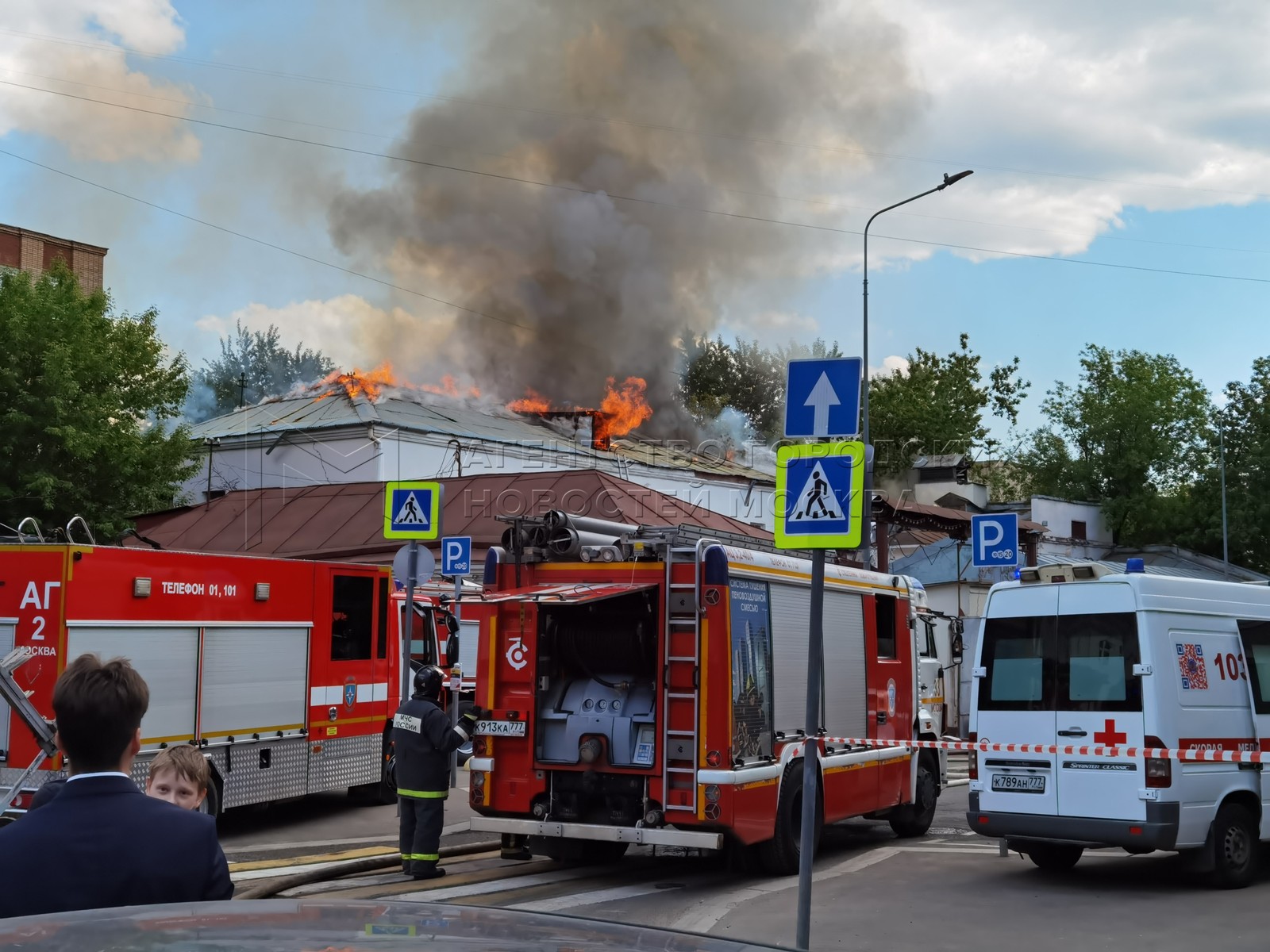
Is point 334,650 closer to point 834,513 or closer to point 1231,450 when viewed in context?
point 834,513

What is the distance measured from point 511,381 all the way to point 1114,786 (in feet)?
114

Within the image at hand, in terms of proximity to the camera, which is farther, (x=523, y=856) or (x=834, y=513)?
(x=523, y=856)

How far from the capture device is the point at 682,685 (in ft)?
35.0

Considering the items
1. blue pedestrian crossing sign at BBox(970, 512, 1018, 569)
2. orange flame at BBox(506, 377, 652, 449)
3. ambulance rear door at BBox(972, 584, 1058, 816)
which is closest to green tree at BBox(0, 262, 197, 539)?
orange flame at BBox(506, 377, 652, 449)

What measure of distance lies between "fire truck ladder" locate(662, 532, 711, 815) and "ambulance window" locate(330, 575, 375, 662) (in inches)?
207

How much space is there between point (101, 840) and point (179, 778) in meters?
1.72

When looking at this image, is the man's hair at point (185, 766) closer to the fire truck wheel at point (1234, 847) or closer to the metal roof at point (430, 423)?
the fire truck wheel at point (1234, 847)

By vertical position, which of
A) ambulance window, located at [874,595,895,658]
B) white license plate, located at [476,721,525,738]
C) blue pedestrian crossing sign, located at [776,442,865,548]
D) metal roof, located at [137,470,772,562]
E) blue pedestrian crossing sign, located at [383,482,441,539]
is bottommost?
white license plate, located at [476,721,525,738]

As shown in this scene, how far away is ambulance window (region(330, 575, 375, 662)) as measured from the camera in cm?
1468

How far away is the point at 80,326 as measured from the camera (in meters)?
28.8

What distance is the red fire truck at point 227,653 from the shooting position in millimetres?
11312

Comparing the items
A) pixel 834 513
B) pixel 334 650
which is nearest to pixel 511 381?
pixel 334 650

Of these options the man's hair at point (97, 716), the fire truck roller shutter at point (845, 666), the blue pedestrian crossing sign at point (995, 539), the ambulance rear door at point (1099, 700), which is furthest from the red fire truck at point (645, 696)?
the blue pedestrian crossing sign at point (995, 539)

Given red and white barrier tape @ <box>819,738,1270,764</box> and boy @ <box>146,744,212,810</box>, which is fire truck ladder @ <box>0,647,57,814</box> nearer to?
boy @ <box>146,744,212,810</box>
